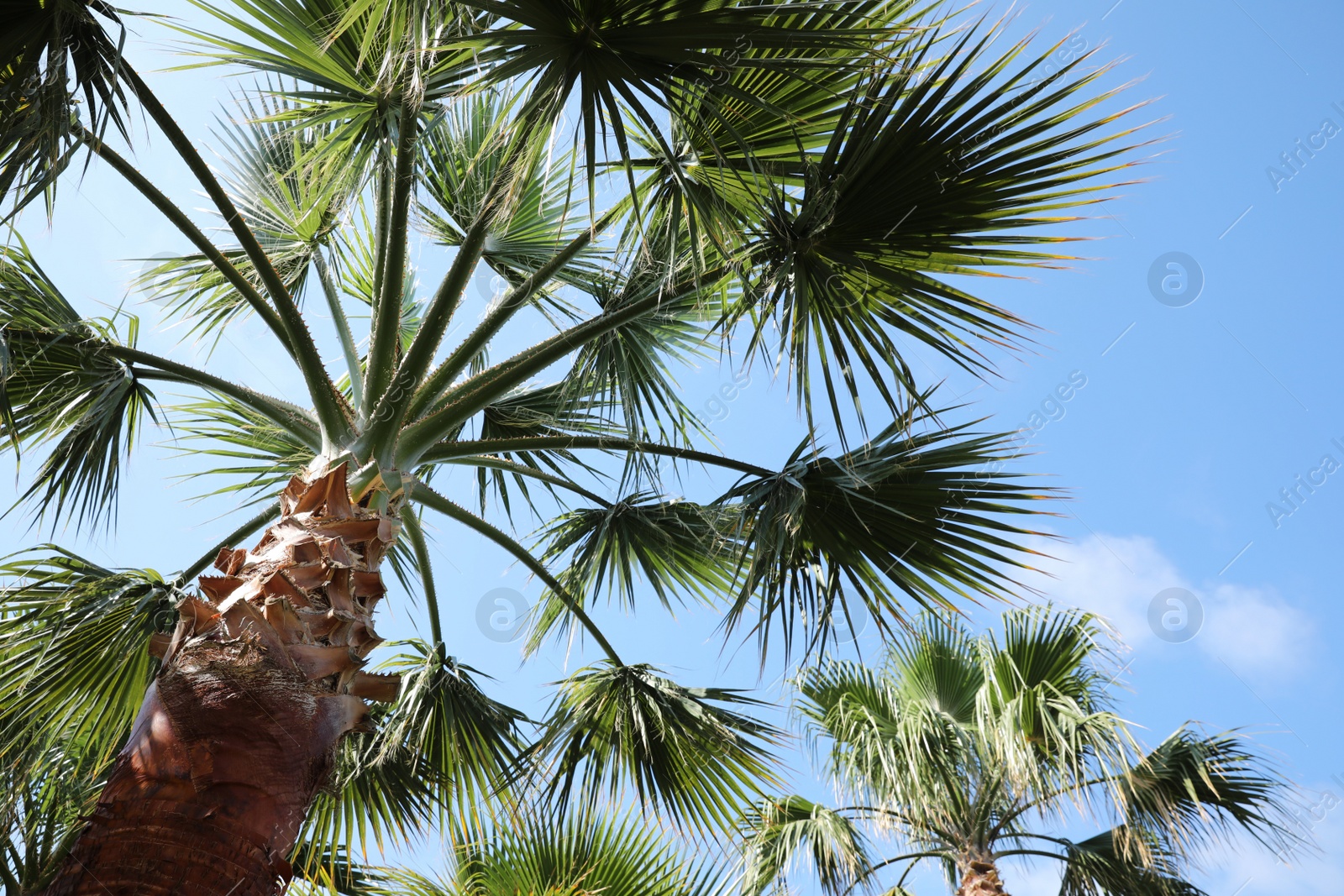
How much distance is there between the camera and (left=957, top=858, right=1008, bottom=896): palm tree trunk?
6379 millimetres

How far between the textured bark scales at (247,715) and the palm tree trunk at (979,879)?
5056mm

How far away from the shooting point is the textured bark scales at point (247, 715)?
7.90ft

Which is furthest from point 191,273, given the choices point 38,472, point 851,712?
point 851,712

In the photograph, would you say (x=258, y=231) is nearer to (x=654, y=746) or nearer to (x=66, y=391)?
(x=66, y=391)

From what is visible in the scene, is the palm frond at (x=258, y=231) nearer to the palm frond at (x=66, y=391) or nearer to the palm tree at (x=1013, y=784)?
the palm frond at (x=66, y=391)

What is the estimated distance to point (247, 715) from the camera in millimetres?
2672

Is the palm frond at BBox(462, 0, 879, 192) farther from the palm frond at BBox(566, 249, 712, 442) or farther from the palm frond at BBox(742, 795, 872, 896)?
the palm frond at BBox(742, 795, 872, 896)

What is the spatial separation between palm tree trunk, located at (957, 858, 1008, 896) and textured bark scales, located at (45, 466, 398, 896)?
16.6 ft

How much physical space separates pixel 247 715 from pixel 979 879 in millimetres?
5634

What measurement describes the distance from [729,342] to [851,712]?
4.93m

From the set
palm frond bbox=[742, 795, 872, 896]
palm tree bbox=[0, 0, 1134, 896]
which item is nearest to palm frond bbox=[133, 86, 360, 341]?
palm tree bbox=[0, 0, 1134, 896]

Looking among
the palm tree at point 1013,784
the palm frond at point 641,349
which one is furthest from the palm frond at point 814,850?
the palm frond at point 641,349

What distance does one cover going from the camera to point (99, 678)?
4.40m

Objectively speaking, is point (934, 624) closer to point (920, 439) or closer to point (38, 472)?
point (920, 439)
